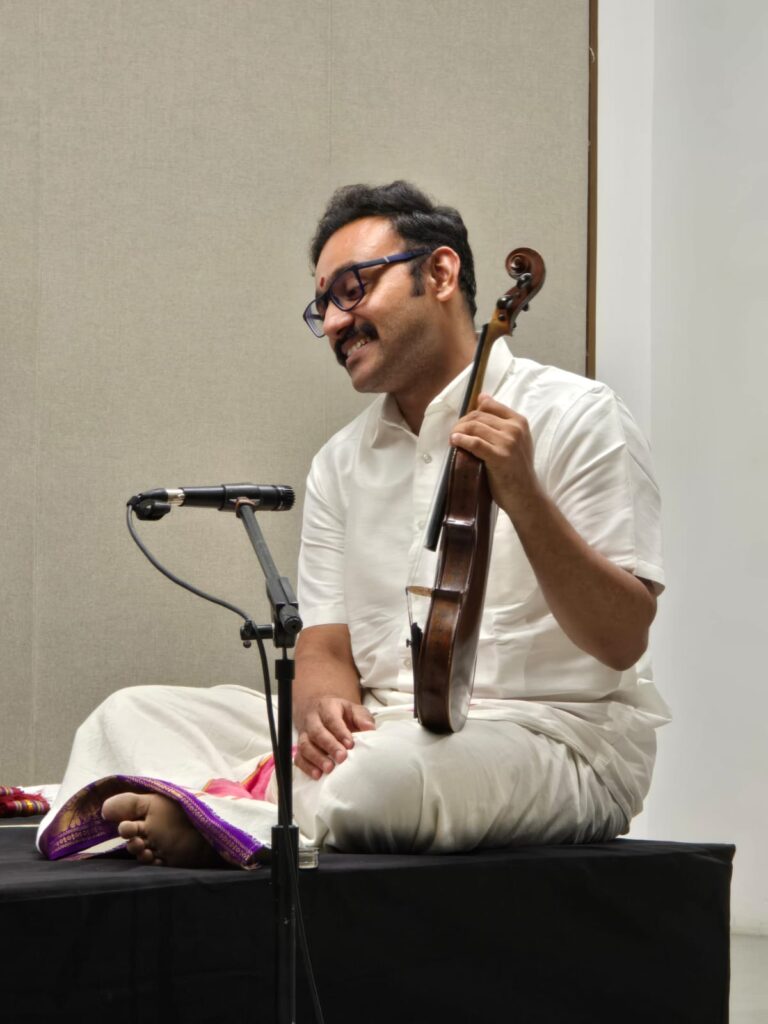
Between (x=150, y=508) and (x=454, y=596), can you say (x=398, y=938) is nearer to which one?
(x=454, y=596)

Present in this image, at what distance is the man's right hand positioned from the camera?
77.7 inches

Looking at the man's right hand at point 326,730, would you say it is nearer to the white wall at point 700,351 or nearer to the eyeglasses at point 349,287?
the eyeglasses at point 349,287

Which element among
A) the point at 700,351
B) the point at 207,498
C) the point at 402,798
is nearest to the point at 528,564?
the point at 402,798

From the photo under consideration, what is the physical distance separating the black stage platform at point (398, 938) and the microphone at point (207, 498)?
1.44 ft

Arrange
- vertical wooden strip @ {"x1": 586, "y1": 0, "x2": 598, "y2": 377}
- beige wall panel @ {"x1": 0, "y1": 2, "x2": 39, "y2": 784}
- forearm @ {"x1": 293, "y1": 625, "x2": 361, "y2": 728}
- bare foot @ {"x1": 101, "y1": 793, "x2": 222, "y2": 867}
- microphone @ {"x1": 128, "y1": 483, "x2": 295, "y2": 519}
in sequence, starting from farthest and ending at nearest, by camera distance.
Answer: vertical wooden strip @ {"x1": 586, "y1": 0, "x2": 598, "y2": 377} → beige wall panel @ {"x1": 0, "y1": 2, "x2": 39, "y2": 784} → forearm @ {"x1": 293, "y1": 625, "x2": 361, "y2": 728} → bare foot @ {"x1": 101, "y1": 793, "x2": 222, "y2": 867} → microphone @ {"x1": 128, "y1": 483, "x2": 295, "y2": 519}

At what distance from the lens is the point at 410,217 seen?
2.54 metres

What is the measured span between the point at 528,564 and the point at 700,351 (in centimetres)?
183

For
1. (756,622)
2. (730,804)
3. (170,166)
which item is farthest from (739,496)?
(170,166)

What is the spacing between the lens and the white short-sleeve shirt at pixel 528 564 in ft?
6.76

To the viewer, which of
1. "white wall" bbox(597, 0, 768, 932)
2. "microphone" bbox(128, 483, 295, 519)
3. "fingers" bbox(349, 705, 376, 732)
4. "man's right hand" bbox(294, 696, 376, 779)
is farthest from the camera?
"white wall" bbox(597, 0, 768, 932)

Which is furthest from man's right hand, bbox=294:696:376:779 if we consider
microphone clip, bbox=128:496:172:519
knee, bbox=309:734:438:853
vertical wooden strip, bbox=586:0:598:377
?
vertical wooden strip, bbox=586:0:598:377

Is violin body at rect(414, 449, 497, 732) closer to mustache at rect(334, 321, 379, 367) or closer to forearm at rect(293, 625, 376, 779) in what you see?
forearm at rect(293, 625, 376, 779)

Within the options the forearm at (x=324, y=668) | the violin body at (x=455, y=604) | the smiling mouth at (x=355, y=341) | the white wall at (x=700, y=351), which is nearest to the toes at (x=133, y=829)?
the violin body at (x=455, y=604)

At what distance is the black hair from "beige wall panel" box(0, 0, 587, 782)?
2.91 feet
